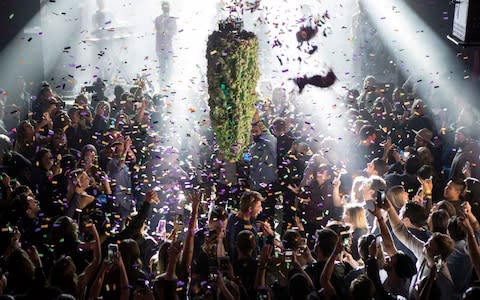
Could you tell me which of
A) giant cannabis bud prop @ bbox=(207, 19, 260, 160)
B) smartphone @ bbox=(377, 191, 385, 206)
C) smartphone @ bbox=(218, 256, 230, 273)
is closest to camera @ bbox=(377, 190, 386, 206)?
smartphone @ bbox=(377, 191, 385, 206)

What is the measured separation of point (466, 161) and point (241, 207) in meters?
2.69

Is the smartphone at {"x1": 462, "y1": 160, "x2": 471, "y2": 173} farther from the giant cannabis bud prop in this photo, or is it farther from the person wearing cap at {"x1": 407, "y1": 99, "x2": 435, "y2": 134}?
the giant cannabis bud prop

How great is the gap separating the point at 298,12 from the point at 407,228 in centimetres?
1218

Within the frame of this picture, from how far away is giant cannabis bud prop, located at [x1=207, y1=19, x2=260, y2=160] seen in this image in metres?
6.53

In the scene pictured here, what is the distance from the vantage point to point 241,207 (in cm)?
548

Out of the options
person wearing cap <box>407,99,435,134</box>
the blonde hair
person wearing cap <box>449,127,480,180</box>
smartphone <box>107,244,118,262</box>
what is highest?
smartphone <box>107,244,118,262</box>

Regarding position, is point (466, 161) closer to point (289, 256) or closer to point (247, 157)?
point (247, 157)

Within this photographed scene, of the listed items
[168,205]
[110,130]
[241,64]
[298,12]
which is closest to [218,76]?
[241,64]

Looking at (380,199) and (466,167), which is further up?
(380,199)

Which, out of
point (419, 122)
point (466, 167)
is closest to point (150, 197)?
point (466, 167)

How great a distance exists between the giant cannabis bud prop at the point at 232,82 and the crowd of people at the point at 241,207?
341 mm

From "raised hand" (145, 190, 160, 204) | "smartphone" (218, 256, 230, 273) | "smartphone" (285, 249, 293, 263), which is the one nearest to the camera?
"smartphone" (218, 256, 230, 273)

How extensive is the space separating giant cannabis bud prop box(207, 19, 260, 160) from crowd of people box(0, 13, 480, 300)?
13.4 inches

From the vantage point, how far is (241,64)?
21.6ft
